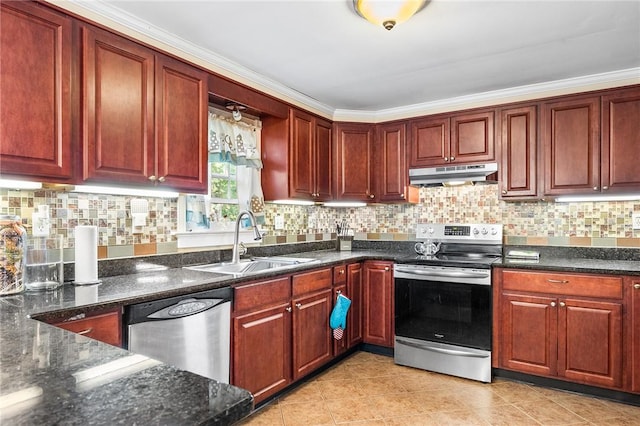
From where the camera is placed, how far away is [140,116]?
2174 mm

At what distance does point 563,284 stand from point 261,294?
211cm

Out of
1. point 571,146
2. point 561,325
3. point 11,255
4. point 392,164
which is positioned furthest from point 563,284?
point 11,255

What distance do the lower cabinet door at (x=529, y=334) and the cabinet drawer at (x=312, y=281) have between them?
1342mm

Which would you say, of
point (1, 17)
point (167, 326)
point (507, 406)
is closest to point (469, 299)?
point (507, 406)

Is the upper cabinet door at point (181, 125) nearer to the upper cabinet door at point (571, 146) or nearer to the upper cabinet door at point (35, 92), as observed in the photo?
the upper cabinet door at point (35, 92)

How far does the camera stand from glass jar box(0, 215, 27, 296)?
1.75m

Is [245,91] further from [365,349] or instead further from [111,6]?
[365,349]

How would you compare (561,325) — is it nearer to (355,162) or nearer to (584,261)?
(584,261)

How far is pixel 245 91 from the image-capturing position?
2945 mm

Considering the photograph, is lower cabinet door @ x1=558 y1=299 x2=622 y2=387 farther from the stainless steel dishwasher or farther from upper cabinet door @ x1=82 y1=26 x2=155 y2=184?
upper cabinet door @ x1=82 y1=26 x2=155 y2=184

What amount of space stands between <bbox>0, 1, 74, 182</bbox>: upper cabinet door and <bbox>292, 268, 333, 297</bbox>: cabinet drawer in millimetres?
1512

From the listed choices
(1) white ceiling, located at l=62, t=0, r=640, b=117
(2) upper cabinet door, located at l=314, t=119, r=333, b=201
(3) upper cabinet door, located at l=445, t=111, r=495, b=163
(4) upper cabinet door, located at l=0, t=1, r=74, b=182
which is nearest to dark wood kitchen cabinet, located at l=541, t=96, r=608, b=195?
(1) white ceiling, located at l=62, t=0, r=640, b=117

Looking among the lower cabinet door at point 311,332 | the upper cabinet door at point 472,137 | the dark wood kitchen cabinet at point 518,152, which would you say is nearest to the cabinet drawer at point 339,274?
the lower cabinet door at point 311,332

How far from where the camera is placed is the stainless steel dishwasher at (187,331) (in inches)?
70.8
